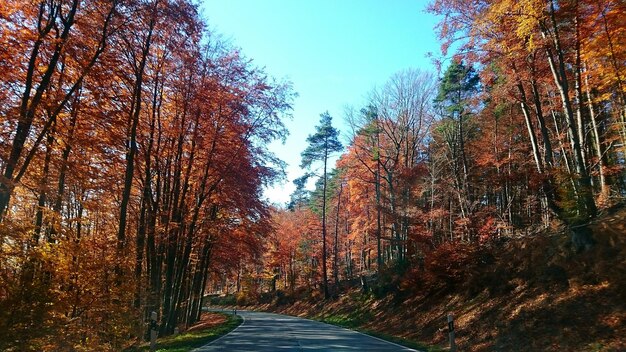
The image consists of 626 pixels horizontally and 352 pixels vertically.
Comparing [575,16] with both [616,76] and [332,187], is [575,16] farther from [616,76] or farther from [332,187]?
[332,187]

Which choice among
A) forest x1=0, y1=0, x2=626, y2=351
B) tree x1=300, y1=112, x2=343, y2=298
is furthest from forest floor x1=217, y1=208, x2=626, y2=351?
tree x1=300, y1=112, x2=343, y2=298

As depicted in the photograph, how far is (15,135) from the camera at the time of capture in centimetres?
938

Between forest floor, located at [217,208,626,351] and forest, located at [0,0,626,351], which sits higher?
forest, located at [0,0,626,351]

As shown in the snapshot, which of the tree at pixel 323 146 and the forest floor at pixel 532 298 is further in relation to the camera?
the tree at pixel 323 146

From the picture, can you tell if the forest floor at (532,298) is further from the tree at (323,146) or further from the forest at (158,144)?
the tree at (323,146)

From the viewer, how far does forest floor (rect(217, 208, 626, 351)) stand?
32.7ft

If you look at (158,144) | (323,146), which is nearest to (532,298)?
(158,144)

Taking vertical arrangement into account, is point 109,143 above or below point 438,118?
below

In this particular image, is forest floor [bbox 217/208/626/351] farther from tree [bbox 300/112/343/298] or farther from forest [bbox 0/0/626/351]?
tree [bbox 300/112/343/298]

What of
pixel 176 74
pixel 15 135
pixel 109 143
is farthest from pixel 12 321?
pixel 176 74

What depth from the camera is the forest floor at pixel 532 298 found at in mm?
9977

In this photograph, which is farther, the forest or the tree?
the tree

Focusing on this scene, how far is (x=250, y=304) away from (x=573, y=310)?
57.1 meters

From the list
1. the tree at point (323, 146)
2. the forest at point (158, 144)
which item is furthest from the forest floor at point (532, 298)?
the tree at point (323, 146)
